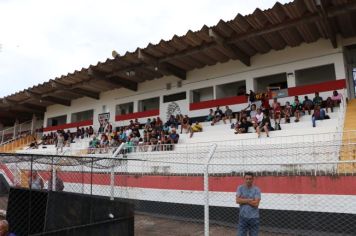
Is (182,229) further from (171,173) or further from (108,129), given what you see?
(108,129)

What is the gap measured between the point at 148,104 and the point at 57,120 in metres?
10.0

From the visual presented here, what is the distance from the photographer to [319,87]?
13016 mm

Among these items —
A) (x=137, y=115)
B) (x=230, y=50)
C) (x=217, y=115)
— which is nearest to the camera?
(x=230, y=50)

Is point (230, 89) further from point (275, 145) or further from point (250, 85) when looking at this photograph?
point (275, 145)

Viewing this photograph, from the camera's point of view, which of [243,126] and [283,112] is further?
[283,112]

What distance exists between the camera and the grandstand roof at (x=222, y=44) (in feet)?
36.2

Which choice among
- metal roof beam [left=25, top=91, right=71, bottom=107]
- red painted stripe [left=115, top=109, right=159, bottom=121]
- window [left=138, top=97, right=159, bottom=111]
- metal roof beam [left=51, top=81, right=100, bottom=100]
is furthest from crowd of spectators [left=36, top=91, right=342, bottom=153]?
metal roof beam [left=25, top=91, right=71, bottom=107]

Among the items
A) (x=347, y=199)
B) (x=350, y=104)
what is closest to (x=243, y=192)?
(x=347, y=199)

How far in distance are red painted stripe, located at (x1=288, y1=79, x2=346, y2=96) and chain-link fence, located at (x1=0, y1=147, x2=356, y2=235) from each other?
5605 mm

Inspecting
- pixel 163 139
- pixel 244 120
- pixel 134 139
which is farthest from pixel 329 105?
pixel 134 139

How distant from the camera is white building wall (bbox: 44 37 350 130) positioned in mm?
13230

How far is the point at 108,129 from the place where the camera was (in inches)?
765

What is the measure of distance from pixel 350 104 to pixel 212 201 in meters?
7.13

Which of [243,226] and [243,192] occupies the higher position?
[243,192]
